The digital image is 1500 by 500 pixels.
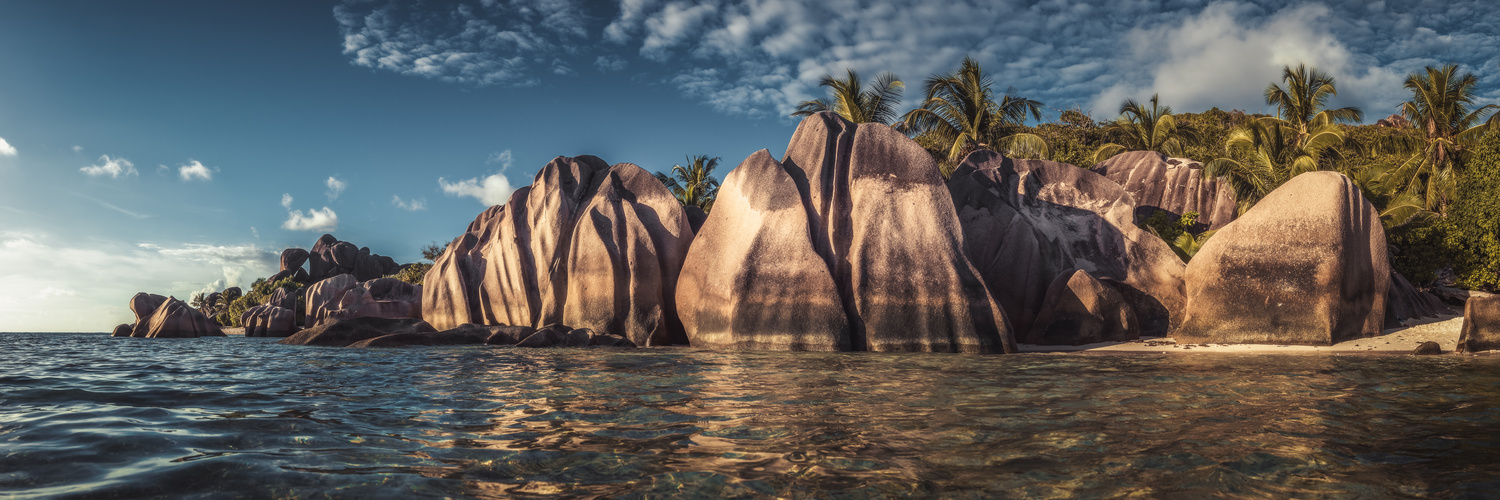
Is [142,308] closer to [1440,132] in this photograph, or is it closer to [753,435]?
[753,435]

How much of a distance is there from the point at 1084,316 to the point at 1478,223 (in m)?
15.3

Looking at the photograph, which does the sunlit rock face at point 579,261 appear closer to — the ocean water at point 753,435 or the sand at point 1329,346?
the sand at point 1329,346

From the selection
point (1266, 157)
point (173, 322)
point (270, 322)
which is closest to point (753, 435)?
point (1266, 157)

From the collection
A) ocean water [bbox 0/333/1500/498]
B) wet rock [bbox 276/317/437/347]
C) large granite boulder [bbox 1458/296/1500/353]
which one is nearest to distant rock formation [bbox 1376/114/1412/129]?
large granite boulder [bbox 1458/296/1500/353]

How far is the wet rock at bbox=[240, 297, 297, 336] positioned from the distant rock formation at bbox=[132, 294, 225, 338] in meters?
4.47

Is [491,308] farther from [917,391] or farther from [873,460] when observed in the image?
[873,460]

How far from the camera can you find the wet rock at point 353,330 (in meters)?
18.6

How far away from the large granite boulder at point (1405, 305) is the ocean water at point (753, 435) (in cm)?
1095

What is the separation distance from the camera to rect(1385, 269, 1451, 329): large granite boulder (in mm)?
17438

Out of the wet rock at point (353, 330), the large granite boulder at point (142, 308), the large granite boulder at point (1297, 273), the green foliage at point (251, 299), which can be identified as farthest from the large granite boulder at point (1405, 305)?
the green foliage at point (251, 299)

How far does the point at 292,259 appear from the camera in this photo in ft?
189

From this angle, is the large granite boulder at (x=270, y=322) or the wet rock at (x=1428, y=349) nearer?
the wet rock at (x=1428, y=349)


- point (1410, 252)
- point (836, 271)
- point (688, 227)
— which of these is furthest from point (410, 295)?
point (1410, 252)

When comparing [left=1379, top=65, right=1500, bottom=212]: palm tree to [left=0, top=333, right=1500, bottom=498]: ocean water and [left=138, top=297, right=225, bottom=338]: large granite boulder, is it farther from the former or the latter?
[left=138, top=297, right=225, bottom=338]: large granite boulder
